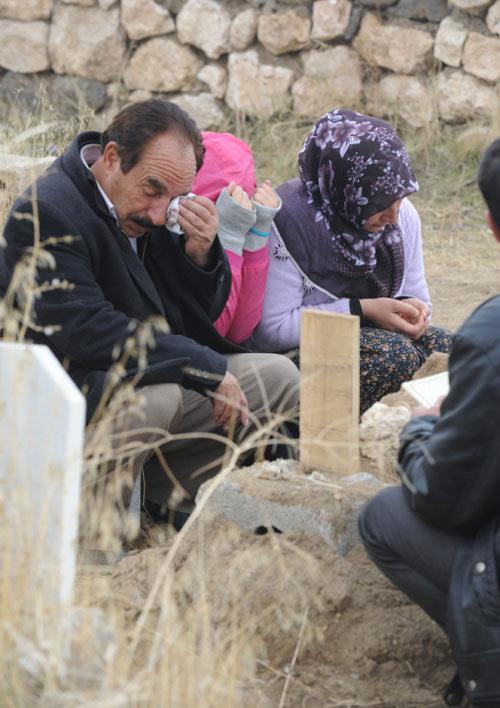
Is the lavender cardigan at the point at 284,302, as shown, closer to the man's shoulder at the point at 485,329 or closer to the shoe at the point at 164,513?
the shoe at the point at 164,513

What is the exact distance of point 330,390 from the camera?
10.6 feet

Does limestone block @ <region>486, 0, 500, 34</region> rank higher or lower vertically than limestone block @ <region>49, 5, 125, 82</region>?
higher

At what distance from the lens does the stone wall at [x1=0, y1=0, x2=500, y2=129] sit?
795 centimetres

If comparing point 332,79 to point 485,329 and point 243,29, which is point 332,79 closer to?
point 243,29

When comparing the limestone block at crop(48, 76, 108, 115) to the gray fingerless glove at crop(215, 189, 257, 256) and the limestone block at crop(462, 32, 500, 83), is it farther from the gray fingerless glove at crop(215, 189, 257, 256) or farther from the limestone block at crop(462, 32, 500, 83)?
the gray fingerless glove at crop(215, 189, 257, 256)

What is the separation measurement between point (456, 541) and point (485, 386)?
17.2 inches

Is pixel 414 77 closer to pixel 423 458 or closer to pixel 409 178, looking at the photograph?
pixel 409 178

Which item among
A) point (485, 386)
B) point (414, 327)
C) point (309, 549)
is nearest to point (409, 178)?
point (414, 327)

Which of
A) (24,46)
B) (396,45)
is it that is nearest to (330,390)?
(396,45)

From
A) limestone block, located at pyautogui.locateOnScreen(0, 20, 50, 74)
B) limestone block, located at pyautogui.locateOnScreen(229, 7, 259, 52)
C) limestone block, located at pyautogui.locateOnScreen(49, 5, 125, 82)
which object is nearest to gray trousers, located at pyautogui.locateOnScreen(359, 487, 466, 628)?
limestone block, located at pyautogui.locateOnScreen(229, 7, 259, 52)

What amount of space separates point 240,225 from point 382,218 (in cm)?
55

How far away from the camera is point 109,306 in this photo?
11.6ft

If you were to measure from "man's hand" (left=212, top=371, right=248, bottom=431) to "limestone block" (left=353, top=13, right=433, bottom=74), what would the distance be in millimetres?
4910

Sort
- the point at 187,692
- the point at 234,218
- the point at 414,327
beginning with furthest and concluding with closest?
1. the point at 414,327
2. the point at 234,218
3. the point at 187,692
